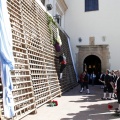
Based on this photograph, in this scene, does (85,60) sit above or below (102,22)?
below

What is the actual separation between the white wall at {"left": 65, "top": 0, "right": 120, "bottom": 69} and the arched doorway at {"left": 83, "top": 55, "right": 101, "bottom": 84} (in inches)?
55.7

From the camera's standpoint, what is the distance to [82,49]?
19.5 meters

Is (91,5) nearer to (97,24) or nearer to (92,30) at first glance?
(97,24)

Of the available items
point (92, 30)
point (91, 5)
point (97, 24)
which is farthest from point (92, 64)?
point (91, 5)

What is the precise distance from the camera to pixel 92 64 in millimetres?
19891

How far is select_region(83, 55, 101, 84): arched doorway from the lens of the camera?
19.5 metres

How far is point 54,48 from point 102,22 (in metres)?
9.29

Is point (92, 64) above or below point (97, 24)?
below

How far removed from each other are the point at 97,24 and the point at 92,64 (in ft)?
12.4

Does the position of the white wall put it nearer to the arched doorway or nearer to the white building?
the white building

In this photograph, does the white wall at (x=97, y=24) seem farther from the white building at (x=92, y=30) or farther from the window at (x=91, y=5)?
the window at (x=91, y=5)

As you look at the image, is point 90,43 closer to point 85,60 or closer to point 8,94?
point 85,60

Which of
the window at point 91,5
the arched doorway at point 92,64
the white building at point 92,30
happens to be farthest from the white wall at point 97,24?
the arched doorway at point 92,64

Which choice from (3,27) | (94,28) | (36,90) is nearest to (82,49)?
(94,28)
